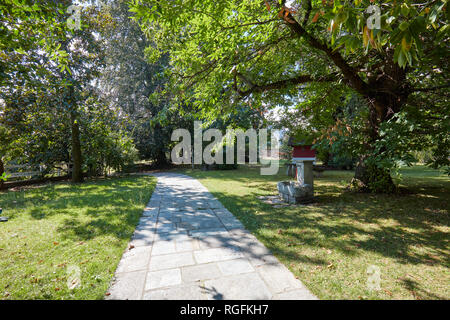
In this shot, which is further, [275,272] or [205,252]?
[205,252]

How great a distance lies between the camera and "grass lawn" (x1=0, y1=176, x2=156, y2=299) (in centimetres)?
254

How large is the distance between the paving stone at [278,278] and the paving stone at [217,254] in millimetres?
506

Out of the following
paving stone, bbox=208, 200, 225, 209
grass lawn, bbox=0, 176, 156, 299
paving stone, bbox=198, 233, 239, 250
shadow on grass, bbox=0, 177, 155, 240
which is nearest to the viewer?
grass lawn, bbox=0, 176, 156, 299

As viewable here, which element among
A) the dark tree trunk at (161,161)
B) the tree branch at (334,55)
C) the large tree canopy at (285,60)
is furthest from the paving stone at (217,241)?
the dark tree trunk at (161,161)

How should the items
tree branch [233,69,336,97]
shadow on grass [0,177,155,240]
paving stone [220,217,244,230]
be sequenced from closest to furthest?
shadow on grass [0,177,155,240] < paving stone [220,217,244,230] < tree branch [233,69,336,97]

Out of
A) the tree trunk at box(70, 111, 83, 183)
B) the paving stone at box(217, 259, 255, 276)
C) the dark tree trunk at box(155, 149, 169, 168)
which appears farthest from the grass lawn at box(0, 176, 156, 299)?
the dark tree trunk at box(155, 149, 169, 168)

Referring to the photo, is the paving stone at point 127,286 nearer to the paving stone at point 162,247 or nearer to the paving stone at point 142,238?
the paving stone at point 162,247

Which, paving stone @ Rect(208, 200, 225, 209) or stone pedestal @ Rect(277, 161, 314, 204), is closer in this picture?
paving stone @ Rect(208, 200, 225, 209)

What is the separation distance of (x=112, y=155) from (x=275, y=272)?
1337 cm

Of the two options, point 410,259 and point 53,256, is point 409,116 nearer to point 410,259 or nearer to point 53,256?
point 410,259

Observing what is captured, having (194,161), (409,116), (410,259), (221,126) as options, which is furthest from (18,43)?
(194,161)

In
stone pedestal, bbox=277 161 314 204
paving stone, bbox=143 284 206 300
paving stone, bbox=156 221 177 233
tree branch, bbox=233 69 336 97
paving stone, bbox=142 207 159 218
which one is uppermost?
tree branch, bbox=233 69 336 97

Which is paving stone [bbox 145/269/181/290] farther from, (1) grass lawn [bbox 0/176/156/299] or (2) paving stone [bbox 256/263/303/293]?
(2) paving stone [bbox 256/263/303/293]
